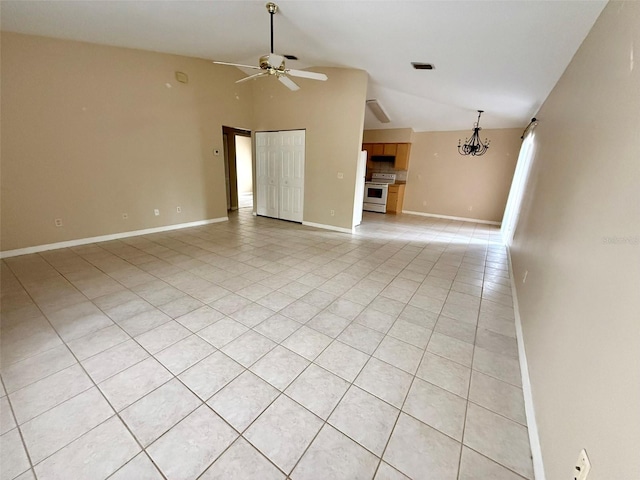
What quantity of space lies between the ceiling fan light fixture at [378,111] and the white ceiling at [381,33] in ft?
4.62

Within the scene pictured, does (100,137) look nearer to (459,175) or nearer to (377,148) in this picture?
(377,148)

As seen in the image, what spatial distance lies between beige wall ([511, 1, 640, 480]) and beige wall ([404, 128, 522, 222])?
5.58 meters

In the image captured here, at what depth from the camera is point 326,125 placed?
5258 mm

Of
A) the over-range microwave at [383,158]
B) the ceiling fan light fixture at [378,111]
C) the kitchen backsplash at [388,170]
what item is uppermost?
the ceiling fan light fixture at [378,111]

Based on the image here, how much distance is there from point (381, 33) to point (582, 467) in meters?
3.81

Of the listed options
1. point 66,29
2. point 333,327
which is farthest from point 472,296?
point 66,29

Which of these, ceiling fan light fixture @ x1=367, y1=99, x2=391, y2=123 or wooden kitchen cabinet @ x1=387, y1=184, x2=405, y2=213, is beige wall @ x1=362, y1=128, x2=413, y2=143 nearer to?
ceiling fan light fixture @ x1=367, y1=99, x2=391, y2=123

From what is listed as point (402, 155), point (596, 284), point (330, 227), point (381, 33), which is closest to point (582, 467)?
point (596, 284)

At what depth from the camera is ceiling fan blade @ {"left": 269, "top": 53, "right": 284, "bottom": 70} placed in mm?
2967

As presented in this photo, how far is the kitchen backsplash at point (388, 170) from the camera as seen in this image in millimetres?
8367

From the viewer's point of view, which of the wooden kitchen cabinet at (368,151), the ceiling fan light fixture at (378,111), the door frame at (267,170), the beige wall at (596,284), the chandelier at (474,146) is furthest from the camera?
the wooden kitchen cabinet at (368,151)

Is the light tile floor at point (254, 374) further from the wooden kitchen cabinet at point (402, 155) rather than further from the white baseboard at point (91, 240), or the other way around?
the wooden kitchen cabinet at point (402, 155)

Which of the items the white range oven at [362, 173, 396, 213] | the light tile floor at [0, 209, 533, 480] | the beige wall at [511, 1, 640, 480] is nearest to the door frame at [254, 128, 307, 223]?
the light tile floor at [0, 209, 533, 480]

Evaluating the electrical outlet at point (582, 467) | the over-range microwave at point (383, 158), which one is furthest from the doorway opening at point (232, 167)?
the electrical outlet at point (582, 467)
